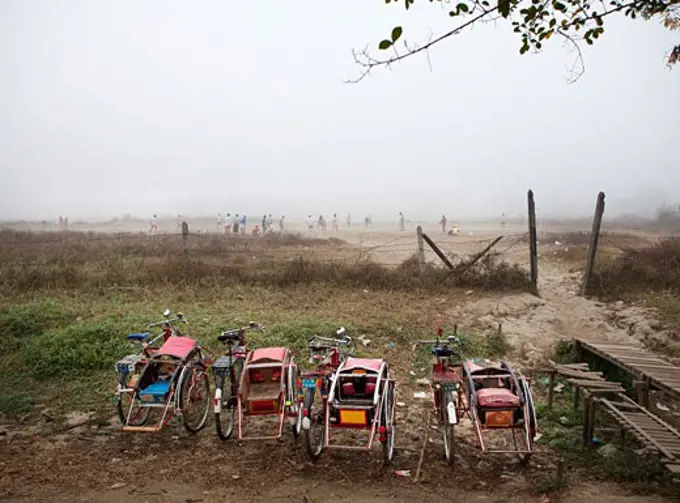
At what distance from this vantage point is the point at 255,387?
536 centimetres

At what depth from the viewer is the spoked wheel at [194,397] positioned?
513 cm

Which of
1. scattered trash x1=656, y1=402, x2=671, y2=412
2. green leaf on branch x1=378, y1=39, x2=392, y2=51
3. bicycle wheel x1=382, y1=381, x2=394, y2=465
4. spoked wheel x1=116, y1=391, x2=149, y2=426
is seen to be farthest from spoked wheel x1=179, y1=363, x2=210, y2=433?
scattered trash x1=656, y1=402, x2=671, y2=412

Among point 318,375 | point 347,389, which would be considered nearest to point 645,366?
point 347,389

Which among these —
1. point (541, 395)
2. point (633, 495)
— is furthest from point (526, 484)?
point (541, 395)

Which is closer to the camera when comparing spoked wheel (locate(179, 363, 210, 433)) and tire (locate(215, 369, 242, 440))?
tire (locate(215, 369, 242, 440))

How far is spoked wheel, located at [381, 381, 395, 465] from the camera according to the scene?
4.46 metres

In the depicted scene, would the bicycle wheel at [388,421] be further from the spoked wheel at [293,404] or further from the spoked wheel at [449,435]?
the spoked wheel at [293,404]

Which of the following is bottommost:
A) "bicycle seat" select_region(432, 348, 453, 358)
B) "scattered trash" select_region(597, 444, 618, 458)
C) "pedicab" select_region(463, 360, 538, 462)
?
"scattered trash" select_region(597, 444, 618, 458)

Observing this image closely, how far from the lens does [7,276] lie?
1175 centimetres

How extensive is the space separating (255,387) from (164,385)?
970 mm

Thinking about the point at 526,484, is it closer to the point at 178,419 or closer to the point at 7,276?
the point at 178,419

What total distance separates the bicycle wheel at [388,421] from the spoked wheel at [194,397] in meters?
2.11

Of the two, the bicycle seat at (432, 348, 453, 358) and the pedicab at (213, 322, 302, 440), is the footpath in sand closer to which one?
the pedicab at (213, 322, 302, 440)

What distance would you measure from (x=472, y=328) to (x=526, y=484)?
4.99m
